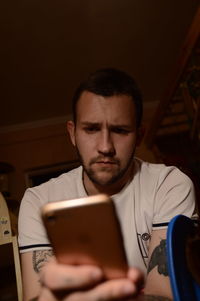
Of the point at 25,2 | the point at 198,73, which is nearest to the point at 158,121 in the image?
the point at 198,73

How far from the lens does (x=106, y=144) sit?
822mm

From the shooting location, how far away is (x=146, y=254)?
0.82m

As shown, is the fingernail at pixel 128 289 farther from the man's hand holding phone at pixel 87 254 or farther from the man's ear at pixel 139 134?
the man's ear at pixel 139 134

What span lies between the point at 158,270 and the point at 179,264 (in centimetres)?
23

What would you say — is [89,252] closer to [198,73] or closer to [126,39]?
[198,73]

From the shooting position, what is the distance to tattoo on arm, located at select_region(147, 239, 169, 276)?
681 millimetres

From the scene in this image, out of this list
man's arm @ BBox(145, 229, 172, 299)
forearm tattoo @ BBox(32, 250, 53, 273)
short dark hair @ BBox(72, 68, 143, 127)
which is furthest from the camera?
short dark hair @ BBox(72, 68, 143, 127)

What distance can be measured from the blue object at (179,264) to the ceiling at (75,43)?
5.43ft

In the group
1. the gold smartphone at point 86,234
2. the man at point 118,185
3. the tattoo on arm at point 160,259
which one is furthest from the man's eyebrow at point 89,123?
the gold smartphone at point 86,234

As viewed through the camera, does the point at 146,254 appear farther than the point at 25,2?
No

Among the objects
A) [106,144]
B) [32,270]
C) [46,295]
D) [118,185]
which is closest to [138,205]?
[118,185]

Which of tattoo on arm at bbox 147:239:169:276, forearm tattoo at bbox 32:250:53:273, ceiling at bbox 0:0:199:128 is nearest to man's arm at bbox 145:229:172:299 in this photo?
tattoo on arm at bbox 147:239:169:276

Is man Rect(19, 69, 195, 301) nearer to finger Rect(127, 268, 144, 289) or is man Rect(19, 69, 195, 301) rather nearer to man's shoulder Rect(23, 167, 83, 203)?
man's shoulder Rect(23, 167, 83, 203)

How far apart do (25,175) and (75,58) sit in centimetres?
123
